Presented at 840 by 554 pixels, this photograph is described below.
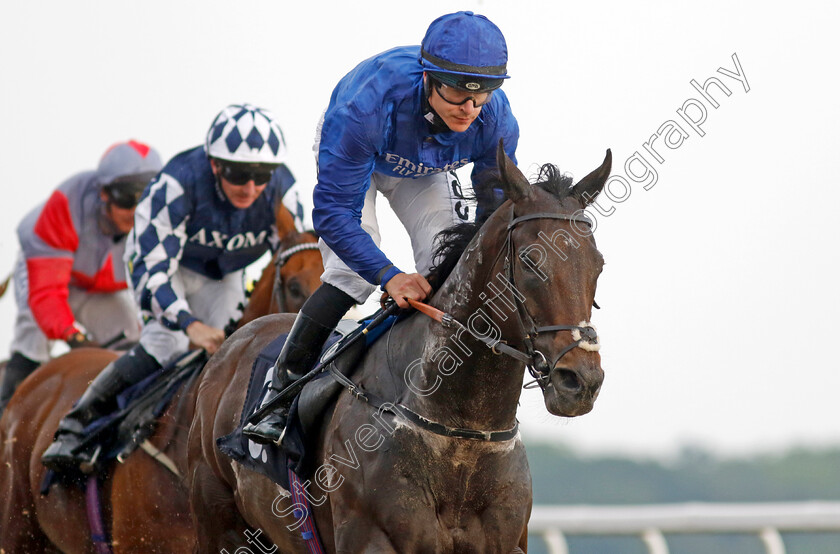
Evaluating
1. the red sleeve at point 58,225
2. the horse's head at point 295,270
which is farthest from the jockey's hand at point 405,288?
the red sleeve at point 58,225

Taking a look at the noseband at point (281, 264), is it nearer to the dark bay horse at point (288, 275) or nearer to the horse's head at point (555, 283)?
the dark bay horse at point (288, 275)

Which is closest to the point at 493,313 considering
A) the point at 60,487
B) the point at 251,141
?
the point at 251,141

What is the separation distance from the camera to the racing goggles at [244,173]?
5914 mm

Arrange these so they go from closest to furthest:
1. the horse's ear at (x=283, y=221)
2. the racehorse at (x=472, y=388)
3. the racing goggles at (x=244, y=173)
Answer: the racehorse at (x=472, y=388), the racing goggles at (x=244, y=173), the horse's ear at (x=283, y=221)

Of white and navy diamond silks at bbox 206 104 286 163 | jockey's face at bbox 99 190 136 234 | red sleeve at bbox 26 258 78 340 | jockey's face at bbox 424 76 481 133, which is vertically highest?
jockey's face at bbox 424 76 481 133

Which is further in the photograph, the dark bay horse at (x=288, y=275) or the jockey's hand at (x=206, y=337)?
the dark bay horse at (x=288, y=275)

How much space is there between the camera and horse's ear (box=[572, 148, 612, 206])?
348cm

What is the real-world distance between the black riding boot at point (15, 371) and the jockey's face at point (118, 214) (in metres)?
1.11

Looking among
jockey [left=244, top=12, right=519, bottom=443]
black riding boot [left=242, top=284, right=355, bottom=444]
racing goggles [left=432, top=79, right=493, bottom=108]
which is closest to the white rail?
jockey [left=244, top=12, right=519, bottom=443]

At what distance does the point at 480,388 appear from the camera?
11.6ft

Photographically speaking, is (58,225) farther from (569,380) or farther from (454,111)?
(569,380)

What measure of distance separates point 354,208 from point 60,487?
3.15m

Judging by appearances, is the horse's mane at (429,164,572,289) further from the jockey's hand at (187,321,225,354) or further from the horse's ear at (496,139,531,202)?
the jockey's hand at (187,321,225,354)

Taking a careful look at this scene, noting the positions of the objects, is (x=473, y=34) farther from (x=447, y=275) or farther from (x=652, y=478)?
(x=652, y=478)
